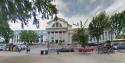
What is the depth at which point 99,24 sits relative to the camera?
3460 inches

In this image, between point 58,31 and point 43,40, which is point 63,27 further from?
point 43,40

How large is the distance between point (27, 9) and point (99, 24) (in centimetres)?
7396

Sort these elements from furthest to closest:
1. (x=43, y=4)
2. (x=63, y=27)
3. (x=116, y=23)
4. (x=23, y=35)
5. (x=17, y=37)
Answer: (x=17, y=37) → (x=63, y=27) → (x=23, y=35) → (x=116, y=23) → (x=43, y=4)

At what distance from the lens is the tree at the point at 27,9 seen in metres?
14.8

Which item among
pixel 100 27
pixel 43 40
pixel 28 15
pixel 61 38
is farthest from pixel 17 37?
pixel 28 15

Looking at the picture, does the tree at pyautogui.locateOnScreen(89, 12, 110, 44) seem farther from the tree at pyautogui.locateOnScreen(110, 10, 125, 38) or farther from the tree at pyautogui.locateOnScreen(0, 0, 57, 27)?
the tree at pyautogui.locateOnScreen(0, 0, 57, 27)

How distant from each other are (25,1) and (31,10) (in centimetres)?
53

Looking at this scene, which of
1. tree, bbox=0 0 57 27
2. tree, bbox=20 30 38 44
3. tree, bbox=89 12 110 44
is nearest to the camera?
tree, bbox=0 0 57 27

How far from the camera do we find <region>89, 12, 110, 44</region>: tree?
86469 mm

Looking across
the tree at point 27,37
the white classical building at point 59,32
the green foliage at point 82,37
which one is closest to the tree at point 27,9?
the green foliage at point 82,37

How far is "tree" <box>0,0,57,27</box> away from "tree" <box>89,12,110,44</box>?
71.9m

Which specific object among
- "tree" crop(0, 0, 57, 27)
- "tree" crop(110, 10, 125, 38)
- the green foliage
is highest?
"tree" crop(110, 10, 125, 38)

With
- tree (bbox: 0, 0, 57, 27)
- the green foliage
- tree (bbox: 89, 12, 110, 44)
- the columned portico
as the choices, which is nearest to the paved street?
tree (bbox: 0, 0, 57, 27)

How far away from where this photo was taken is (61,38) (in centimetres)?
17225
